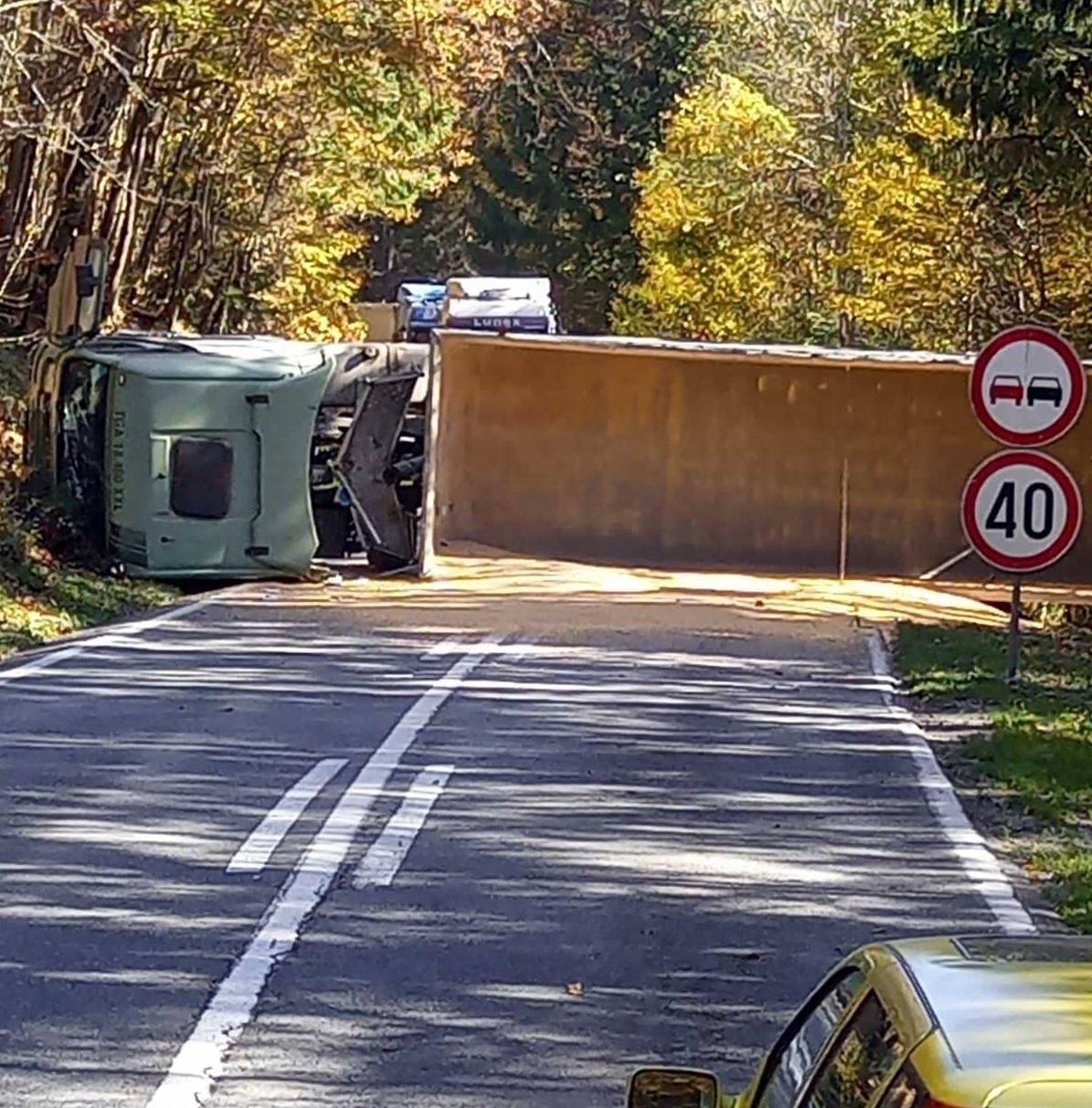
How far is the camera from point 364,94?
1180 inches

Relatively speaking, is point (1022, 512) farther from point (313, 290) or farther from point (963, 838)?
point (313, 290)

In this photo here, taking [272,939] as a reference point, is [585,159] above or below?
above

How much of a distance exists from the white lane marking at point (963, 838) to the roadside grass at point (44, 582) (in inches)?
292

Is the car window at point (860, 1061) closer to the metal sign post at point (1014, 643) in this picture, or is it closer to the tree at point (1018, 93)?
the metal sign post at point (1014, 643)

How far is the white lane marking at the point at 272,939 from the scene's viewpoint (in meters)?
6.86

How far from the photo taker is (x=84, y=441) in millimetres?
24891

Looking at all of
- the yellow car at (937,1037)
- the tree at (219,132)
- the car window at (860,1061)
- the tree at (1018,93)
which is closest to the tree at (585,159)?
the tree at (219,132)

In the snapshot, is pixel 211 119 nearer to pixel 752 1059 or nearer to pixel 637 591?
pixel 637 591

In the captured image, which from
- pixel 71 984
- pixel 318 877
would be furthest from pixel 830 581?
pixel 71 984

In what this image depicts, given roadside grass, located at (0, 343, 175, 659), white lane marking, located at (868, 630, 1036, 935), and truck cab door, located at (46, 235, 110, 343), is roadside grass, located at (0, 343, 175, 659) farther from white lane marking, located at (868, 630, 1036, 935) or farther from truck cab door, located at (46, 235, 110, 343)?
white lane marking, located at (868, 630, 1036, 935)

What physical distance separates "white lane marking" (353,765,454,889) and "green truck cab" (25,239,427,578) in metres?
12.1

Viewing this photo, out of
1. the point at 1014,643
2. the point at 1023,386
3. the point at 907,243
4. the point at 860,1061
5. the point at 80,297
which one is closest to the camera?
the point at 860,1061

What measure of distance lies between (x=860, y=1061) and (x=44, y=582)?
19623 mm

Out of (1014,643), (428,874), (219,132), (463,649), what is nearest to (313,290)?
(219,132)
